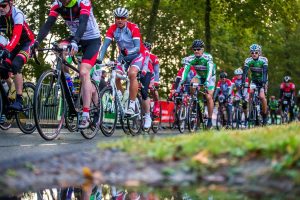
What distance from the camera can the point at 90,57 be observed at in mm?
9883

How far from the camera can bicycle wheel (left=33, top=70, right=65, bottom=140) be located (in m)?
9.05

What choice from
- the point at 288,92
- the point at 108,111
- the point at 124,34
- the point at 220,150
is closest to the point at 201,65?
the point at 124,34

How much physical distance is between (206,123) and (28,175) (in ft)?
38.6

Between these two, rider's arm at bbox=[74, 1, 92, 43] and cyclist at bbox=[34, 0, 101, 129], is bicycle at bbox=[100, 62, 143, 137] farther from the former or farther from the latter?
rider's arm at bbox=[74, 1, 92, 43]

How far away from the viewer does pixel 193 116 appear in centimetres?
1568

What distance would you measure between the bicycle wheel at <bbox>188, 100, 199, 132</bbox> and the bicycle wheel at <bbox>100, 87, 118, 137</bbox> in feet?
13.4

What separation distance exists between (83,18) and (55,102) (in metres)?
1.26

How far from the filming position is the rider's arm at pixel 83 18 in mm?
9328

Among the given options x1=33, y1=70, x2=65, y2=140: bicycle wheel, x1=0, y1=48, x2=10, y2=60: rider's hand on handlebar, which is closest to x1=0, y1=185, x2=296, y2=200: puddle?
x1=33, y1=70, x2=65, y2=140: bicycle wheel

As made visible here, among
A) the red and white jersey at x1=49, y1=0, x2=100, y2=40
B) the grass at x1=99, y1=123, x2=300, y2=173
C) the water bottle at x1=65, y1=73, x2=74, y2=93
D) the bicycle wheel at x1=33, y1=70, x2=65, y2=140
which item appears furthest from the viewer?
the water bottle at x1=65, y1=73, x2=74, y2=93

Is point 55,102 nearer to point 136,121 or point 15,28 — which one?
point 15,28

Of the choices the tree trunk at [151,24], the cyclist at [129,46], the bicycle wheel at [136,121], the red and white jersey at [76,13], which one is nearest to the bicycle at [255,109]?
the bicycle wheel at [136,121]

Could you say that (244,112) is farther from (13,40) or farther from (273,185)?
(273,185)

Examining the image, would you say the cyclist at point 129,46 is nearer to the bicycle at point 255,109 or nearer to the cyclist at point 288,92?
the bicycle at point 255,109
